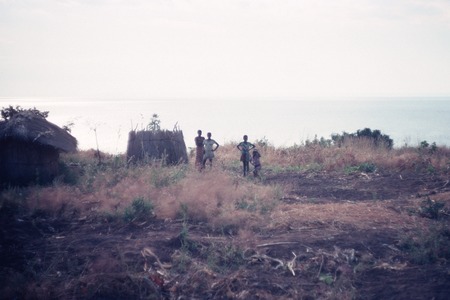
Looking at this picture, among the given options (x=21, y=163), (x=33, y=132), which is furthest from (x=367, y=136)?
(x=21, y=163)

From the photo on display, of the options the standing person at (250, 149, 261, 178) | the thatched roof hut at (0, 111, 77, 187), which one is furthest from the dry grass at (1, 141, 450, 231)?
the standing person at (250, 149, 261, 178)

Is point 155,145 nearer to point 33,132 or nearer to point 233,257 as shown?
point 33,132

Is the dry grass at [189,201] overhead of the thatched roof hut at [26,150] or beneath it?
beneath

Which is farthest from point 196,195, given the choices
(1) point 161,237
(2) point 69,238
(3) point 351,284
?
(3) point 351,284

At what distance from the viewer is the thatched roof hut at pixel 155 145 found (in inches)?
567

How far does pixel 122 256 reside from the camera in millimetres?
5234

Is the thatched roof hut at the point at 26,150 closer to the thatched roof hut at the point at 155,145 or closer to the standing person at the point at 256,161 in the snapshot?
the thatched roof hut at the point at 155,145

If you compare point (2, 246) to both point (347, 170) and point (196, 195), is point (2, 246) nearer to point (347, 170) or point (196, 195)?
point (196, 195)

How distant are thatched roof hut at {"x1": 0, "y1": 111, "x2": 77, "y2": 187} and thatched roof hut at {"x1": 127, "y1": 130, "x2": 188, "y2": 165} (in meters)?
3.54

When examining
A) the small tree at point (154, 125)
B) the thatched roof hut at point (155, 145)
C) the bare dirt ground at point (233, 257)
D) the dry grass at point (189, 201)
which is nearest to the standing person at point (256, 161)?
the dry grass at point (189, 201)

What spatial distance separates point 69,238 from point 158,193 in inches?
94.5

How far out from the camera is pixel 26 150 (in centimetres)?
1072

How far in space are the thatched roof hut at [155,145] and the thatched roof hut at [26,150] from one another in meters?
3.54

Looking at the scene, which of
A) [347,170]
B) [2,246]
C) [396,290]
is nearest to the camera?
[396,290]
